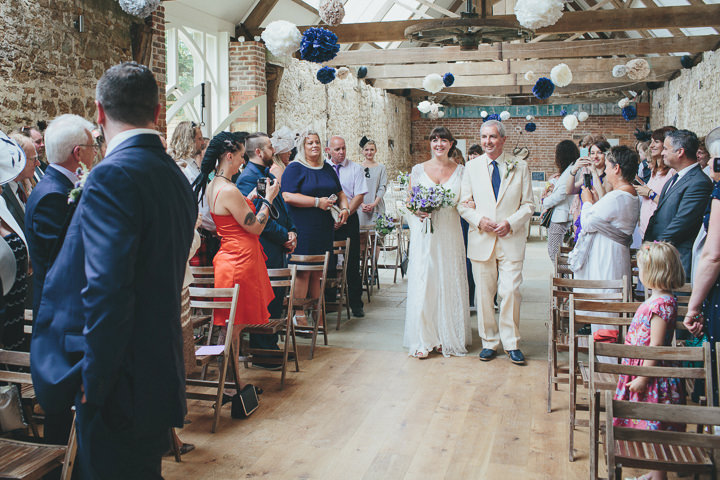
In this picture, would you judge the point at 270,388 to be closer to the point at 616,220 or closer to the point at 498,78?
the point at 616,220

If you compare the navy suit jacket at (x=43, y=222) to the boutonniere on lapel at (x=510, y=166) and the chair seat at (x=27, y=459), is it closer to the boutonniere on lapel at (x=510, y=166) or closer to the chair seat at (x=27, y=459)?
the chair seat at (x=27, y=459)

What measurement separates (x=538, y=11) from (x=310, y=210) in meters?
2.73

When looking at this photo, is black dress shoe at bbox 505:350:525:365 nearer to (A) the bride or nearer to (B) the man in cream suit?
(B) the man in cream suit

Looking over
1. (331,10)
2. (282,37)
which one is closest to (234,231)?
(282,37)

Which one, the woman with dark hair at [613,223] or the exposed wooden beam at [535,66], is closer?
the woman with dark hair at [613,223]

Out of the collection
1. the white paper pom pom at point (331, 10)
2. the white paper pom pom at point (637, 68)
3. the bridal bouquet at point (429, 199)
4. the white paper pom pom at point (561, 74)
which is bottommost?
the bridal bouquet at point (429, 199)

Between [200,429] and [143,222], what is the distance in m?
2.24

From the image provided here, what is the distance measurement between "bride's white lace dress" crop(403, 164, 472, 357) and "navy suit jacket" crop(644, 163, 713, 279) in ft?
5.13

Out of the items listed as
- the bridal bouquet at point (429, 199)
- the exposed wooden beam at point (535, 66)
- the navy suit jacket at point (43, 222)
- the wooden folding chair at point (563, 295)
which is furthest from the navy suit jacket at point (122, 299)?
the exposed wooden beam at point (535, 66)

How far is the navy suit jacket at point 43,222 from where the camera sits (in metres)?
2.48

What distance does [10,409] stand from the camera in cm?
257

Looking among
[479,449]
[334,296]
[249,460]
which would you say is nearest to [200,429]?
[249,460]

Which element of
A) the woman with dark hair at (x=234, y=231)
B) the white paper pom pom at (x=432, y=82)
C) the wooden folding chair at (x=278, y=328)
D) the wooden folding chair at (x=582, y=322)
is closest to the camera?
the wooden folding chair at (x=582, y=322)

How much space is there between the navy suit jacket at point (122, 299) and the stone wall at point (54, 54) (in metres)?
3.88
